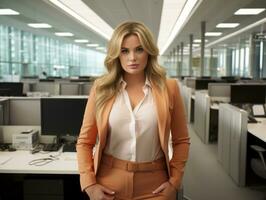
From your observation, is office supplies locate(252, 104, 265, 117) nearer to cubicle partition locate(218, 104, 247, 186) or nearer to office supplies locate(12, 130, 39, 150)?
cubicle partition locate(218, 104, 247, 186)

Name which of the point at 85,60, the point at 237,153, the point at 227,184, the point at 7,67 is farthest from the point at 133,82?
the point at 85,60

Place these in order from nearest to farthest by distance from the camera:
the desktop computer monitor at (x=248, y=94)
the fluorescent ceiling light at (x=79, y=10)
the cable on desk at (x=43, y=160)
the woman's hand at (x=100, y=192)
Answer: the woman's hand at (x=100, y=192) → the cable on desk at (x=43, y=160) → the desktop computer monitor at (x=248, y=94) → the fluorescent ceiling light at (x=79, y=10)

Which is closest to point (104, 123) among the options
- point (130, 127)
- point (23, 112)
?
point (130, 127)

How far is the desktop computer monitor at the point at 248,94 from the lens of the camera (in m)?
5.07

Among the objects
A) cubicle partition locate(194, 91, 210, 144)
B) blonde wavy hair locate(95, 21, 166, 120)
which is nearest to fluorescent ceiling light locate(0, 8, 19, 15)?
cubicle partition locate(194, 91, 210, 144)

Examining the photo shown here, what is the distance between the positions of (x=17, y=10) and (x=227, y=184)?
766 centimetres

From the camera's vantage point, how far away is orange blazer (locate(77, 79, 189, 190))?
1461 millimetres

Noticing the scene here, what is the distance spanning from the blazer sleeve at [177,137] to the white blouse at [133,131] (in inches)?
4.9

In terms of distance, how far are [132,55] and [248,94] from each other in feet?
13.5

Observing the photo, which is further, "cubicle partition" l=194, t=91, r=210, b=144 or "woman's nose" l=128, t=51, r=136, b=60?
"cubicle partition" l=194, t=91, r=210, b=144

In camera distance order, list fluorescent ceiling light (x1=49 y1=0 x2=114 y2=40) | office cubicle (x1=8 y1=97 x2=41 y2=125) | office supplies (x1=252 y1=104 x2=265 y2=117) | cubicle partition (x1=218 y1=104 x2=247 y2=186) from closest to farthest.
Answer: office cubicle (x1=8 y1=97 x2=41 y2=125)
cubicle partition (x1=218 y1=104 x2=247 y2=186)
office supplies (x1=252 y1=104 x2=265 y2=117)
fluorescent ceiling light (x1=49 y1=0 x2=114 y2=40)

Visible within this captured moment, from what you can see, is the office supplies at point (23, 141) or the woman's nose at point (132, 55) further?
the office supplies at point (23, 141)

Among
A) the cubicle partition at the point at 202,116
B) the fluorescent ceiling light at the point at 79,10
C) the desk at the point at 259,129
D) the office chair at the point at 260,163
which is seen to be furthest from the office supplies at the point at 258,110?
the fluorescent ceiling light at the point at 79,10

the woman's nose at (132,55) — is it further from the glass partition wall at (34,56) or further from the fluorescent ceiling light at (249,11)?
the fluorescent ceiling light at (249,11)
